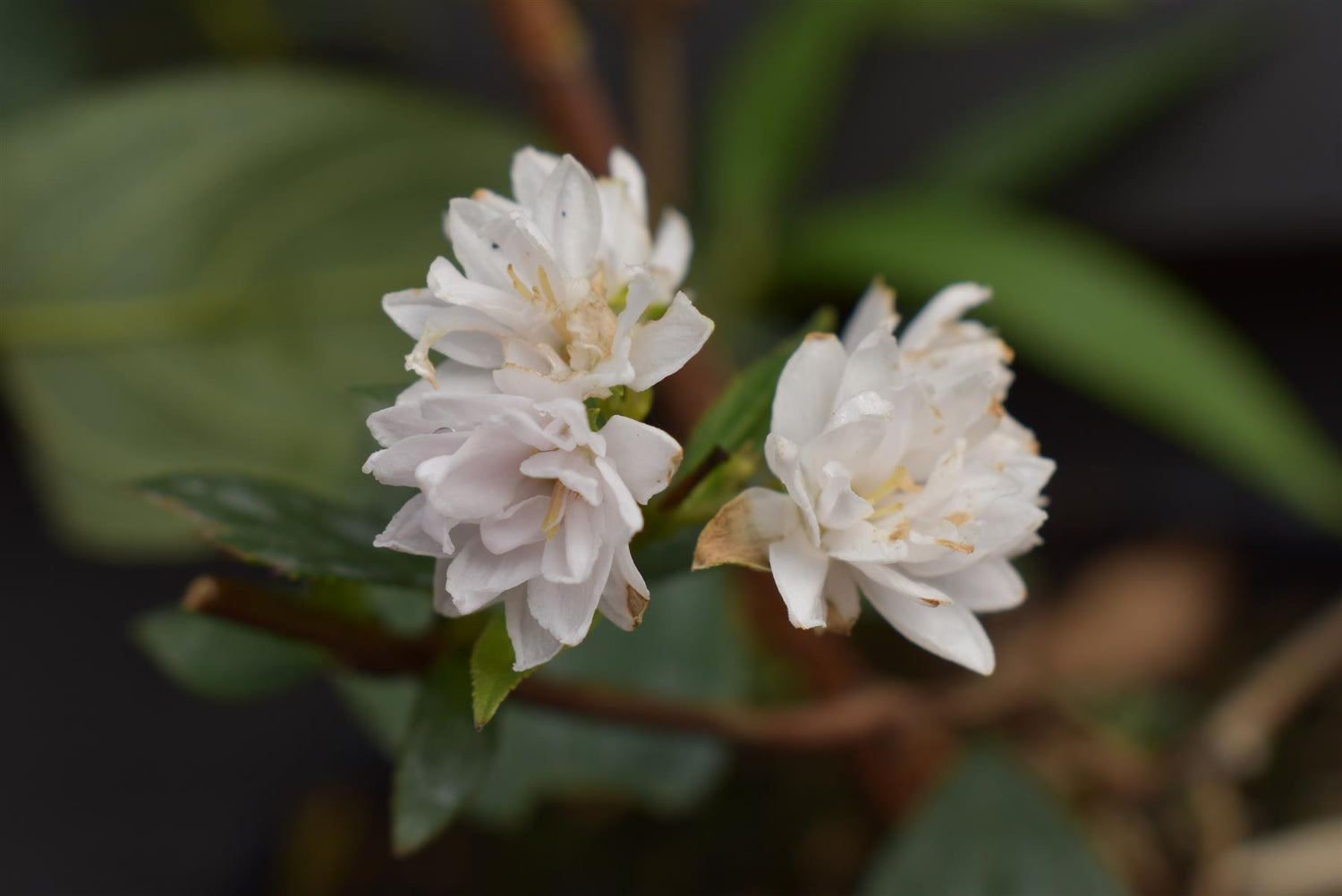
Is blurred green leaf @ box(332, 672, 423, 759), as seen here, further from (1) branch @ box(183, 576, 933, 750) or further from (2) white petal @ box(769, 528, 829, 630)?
(2) white petal @ box(769, 528, 829, 630)

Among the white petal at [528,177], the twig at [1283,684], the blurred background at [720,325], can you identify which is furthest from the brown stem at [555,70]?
the twig at [1283,684]

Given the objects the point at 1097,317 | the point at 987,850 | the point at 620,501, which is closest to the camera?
the point at 620,501

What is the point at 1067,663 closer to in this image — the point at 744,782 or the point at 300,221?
the point at 744,782

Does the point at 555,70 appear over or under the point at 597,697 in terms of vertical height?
over

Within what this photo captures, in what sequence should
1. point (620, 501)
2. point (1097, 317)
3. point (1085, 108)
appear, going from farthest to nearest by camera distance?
point (1085, 108), point (1097, 317), point (620, 501)

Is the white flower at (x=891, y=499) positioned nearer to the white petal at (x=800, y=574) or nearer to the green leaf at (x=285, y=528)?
the white petal at (x=800, y=574)

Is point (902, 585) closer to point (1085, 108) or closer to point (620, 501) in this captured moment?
point (620, 501)

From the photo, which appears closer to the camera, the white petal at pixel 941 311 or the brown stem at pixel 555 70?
the white petal at pixel 941 311

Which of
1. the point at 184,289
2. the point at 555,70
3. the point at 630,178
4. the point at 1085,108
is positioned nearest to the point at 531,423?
the point at 630,178
